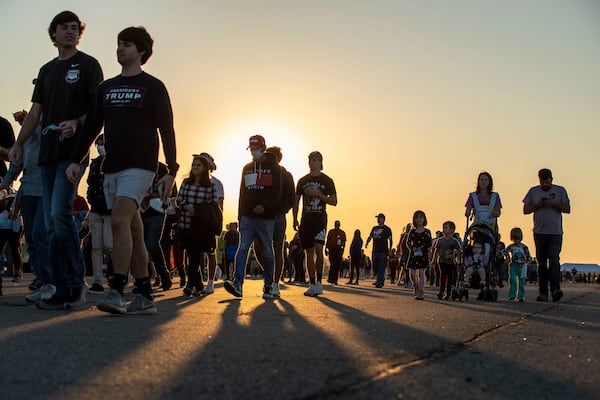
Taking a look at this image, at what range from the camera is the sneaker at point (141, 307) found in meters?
5.86

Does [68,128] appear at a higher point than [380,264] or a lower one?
higher

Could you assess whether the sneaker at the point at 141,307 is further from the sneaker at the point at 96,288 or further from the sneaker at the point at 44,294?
the sneaker at the point at 96,288

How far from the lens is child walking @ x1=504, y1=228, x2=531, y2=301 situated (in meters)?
11.8

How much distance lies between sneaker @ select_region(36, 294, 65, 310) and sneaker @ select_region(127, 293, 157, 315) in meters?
0.79

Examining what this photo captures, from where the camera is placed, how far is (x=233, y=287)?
8742 millimetres

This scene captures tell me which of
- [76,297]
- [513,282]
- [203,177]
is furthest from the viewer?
[513,282]

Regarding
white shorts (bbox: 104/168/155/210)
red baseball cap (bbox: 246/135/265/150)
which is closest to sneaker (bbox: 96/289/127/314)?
white shorts (bbox: 104/168/155/210)

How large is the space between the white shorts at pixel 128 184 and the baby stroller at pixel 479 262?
6592 millimetres

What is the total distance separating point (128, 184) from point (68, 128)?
1002 millimetres

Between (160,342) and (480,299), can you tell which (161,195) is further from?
(480,299)

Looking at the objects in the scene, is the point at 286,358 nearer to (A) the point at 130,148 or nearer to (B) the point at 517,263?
(A) the point at 130,148

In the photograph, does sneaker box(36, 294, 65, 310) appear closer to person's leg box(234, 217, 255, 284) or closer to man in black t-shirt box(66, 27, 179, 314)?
man in black t-shirt box(66, 27, 179, 314)

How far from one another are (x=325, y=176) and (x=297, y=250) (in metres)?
12.8

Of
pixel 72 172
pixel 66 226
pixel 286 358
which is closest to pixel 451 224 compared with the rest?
pixel 66 226
